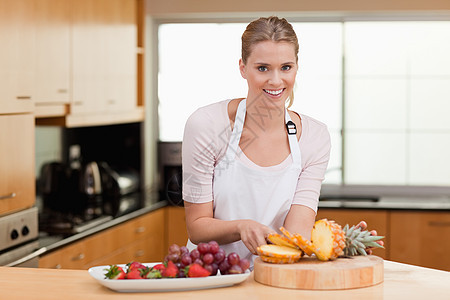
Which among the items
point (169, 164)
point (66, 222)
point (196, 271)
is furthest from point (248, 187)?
point (169, 164)

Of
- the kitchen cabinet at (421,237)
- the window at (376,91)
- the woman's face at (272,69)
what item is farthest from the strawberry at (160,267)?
the window at (376,91)

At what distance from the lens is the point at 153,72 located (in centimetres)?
496

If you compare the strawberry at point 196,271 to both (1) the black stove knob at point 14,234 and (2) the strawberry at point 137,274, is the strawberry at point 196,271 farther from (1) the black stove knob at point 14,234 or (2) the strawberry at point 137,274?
(1) the black stove knob at point 14,234

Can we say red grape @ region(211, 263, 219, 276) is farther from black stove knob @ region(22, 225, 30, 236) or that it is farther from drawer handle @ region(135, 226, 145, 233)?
drawer handle @ region(135, 226, 145, 233)

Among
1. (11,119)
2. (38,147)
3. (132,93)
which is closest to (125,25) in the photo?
(132,93)

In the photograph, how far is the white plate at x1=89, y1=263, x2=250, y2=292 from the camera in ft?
5.37

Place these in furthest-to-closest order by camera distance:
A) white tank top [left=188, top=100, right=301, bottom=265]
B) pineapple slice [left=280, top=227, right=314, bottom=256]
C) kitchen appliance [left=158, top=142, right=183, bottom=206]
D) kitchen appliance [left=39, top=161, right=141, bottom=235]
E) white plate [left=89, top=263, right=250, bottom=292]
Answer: kitchen appliance [left=158, top=142, right=183, bottom=206] → kitchen appliance [left=39, top=161, right=141, bottom=235] → white tank top [left=188, top=100, right=301, bottom=265] → pineapple slice [left=280, top=227, right=314, bottom=256] → white plate [left=89, top=263, right=250, bottom=292]

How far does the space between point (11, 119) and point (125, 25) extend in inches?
67.8

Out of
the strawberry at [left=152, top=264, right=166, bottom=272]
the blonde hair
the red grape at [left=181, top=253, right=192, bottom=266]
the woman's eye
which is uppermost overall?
the blonde hair

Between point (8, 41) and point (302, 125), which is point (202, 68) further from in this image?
point (302, 125)

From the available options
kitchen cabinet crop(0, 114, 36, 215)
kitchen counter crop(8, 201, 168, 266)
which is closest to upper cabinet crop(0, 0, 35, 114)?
kitchen cabinet crop(0, 114, 36, 215)

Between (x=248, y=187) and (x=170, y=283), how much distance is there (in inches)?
24.8

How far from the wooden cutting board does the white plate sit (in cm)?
6

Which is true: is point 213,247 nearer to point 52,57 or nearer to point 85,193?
point 52,57
